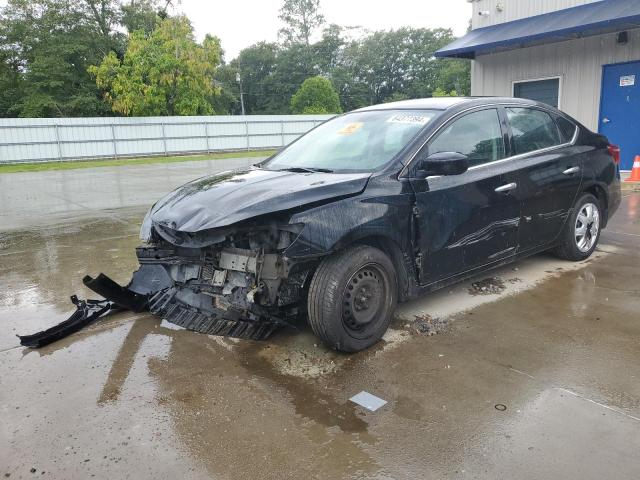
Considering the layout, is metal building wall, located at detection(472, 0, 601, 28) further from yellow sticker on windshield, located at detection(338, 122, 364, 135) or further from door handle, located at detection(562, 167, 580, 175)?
yellow sticker on windshield, located at detection(338, 122, 364, 135)

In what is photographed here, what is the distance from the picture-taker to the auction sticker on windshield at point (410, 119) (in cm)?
418

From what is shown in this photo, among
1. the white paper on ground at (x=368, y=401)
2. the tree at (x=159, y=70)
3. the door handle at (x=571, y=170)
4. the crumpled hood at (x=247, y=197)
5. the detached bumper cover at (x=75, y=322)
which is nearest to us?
the white paper on ground at (x=368, y=401)

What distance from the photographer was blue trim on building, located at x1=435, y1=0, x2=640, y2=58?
10055 millimetres

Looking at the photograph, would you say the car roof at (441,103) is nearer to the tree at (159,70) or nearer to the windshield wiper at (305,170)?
the windshield wiper at (305,170)

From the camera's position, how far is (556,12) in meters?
11.8

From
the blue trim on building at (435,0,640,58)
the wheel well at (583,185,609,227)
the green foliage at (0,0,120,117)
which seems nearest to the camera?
the wheel well at (583,185,609,227)

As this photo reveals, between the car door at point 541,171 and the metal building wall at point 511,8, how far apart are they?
315 inches

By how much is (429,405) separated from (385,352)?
0.70 m

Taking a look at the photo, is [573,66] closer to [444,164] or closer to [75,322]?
[444,164]

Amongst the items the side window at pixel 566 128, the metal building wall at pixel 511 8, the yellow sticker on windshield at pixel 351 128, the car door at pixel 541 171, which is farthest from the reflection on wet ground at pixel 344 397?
the metal building wall at pixel 511 8

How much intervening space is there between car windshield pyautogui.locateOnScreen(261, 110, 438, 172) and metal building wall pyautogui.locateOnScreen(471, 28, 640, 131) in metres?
9.02

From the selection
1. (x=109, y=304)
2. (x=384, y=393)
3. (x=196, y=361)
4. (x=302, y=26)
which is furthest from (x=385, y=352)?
(x=302, y=26)

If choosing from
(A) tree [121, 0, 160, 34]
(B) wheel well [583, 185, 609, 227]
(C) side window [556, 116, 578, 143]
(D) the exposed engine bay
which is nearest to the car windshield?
(D) the exposed engine bay

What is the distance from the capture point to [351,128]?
4.62 metres
